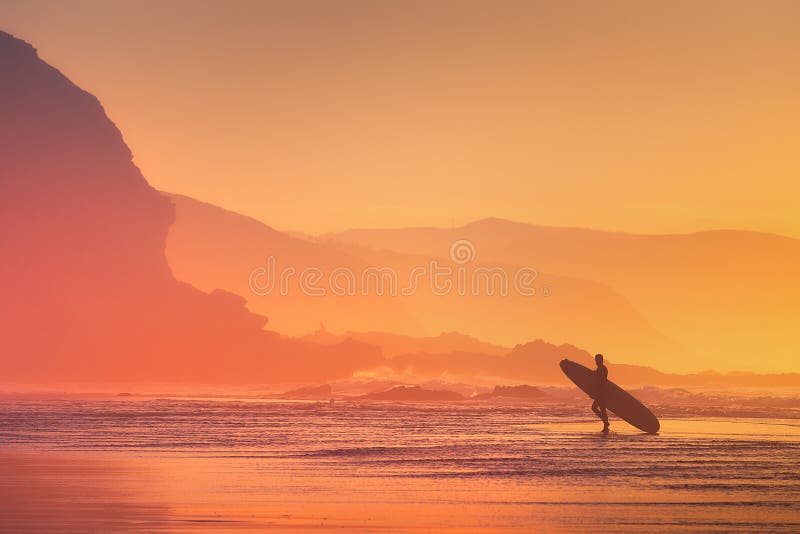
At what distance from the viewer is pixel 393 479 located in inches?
949

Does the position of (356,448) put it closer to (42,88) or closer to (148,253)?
(148,253)

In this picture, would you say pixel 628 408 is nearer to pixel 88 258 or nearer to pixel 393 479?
pixel 393 479

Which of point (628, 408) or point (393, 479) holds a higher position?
point (628, 408)

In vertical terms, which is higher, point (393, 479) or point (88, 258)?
point (88, 258)

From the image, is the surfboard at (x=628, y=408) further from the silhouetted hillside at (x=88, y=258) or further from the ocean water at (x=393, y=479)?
the silhouetted hillside at (x=88, y=258)

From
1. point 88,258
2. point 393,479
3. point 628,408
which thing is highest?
point 88,258

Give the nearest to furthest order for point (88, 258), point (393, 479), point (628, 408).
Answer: point (393, 479)
point (628, 408)
point (88, 258)

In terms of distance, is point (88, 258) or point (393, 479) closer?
point (393, 479)

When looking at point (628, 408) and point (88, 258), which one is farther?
point (88, 258)

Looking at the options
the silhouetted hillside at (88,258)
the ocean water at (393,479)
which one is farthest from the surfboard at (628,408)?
the silhouetted hillside at (88,258)

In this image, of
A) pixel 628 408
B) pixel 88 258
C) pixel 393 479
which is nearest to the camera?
pixel 393 479

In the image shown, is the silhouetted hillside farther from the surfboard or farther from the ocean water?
the surfboard

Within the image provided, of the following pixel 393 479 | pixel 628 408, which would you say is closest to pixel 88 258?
pixel 628 408

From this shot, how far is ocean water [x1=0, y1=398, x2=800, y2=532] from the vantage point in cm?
1780
